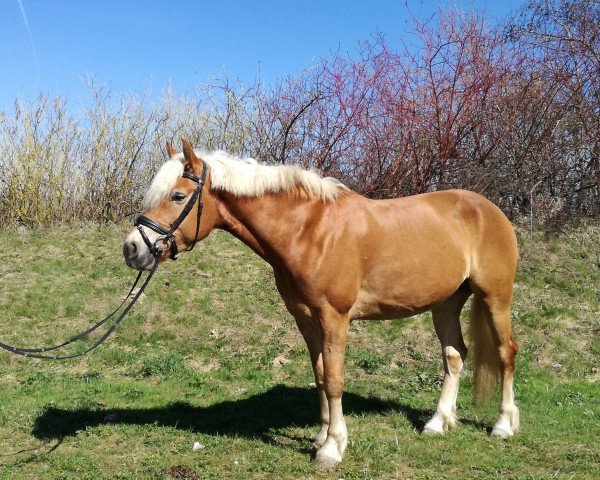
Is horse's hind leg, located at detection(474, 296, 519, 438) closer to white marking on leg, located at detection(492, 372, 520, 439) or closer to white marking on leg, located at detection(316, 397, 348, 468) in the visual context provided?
white marking on leg, located at detection(492, 372, 520, 439)

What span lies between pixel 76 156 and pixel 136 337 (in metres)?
5.42

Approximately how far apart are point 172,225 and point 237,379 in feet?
10.4

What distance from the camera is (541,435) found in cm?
473

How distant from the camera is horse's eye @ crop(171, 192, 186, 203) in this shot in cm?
385

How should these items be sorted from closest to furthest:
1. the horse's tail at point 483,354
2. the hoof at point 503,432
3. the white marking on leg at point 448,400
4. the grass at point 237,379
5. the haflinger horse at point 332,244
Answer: the haflinger horse at point 332,244
the grass at point 237,379
the hoof at point 503,432
the white marking on leg at point 448,400
the horse's tail at point 483,354

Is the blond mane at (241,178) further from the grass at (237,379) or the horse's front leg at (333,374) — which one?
the grass at (237,379)

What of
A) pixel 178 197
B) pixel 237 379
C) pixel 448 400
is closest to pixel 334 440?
pixel 448 400

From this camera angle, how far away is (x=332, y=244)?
409cm

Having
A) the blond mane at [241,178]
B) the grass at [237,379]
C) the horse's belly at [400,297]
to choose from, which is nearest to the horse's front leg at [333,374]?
the grass at [237,379]

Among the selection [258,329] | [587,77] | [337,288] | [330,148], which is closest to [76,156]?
[330,148]

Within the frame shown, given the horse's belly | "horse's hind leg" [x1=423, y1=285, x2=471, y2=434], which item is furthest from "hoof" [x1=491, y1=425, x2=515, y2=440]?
the horse's belly

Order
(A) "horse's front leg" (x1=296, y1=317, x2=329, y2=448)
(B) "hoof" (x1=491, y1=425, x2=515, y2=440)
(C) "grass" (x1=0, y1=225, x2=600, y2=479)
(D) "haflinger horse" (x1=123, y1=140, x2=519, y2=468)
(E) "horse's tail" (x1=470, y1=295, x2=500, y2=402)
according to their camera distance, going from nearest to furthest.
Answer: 1. (D) "haflinger horse" (x1=123, y1=140, x2=519, y2=468)
2. (C) "grass" (x1=0, y1=225, x2=600, y2=479)
3. (A) "horse's front leg" (x1=296, y1=317, x2=329, y2=448)
4. (B) "hoof" (x1=491, y1=425, x2=515, y2=440)
5. (E) "horse's tail" (x1=470, y1=295, x2=500, y2=402)

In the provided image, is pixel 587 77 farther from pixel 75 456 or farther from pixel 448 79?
pixel 75 456

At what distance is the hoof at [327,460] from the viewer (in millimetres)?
4039
